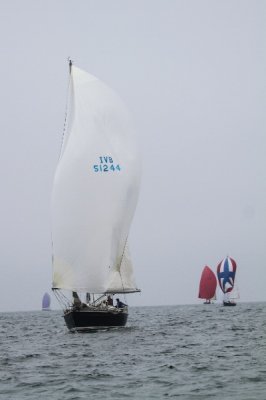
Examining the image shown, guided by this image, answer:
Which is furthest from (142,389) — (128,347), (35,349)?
(35,349)

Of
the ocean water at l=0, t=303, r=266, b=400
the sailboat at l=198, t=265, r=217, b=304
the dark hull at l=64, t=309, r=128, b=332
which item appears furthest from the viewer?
the sailboat at l=198, t=265, r=217, b=304

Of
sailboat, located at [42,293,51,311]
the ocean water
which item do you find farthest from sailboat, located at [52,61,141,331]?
sailboat, located at [42,293,51,311]

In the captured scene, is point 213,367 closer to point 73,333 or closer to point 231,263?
point 73,333

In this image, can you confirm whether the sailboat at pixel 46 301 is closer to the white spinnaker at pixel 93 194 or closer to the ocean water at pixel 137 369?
the white spinnaker at pixel 93 194

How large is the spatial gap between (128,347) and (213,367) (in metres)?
9.17

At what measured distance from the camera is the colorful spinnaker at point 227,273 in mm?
114562

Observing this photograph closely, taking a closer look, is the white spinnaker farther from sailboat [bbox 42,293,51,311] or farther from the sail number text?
sailboat [bbox 42,293,51,311]

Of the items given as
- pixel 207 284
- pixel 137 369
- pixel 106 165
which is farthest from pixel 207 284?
pixel 137 369

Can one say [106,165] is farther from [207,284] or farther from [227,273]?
[207,284]

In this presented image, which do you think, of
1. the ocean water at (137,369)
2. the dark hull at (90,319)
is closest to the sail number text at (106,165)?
the dark hull at (90,319)

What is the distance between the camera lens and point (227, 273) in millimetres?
114812

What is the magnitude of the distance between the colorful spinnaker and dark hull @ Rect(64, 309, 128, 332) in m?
73.9

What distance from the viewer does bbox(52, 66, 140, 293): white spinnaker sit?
41625mm

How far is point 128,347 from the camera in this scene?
100 ft
